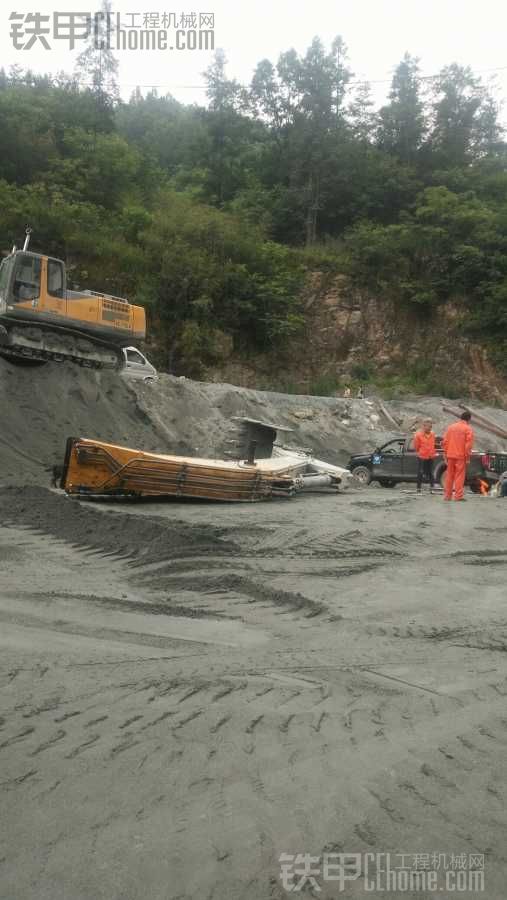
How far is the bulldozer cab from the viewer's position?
53.9ft

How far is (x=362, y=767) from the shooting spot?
3121 millimetres

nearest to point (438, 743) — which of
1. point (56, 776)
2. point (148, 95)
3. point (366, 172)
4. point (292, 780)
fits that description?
point (292, 780)

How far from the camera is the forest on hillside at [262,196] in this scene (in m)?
36.4

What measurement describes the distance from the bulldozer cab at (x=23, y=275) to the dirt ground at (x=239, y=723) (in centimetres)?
1018

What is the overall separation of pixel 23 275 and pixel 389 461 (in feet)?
32.7

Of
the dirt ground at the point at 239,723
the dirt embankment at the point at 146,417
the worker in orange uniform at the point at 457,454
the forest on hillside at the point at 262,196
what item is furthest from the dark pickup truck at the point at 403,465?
the forest on hillside at the point at 262,196

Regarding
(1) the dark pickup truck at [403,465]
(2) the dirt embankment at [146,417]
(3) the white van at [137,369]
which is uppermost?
(3) the white van at [137,369]

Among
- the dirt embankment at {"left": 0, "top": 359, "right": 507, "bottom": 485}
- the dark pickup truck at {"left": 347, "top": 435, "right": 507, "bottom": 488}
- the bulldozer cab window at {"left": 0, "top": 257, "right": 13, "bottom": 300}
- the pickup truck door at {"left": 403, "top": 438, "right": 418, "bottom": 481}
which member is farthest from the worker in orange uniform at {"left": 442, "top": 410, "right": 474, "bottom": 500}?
the bulldozer cab window at {"left": 0, "top": 257, "right": 13, "bottom": 300}

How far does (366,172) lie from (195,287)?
17.6 m

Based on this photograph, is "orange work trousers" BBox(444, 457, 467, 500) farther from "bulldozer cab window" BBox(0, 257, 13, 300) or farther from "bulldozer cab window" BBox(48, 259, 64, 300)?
"bulldozer cab window" BBox(0, 257, 13, 300)

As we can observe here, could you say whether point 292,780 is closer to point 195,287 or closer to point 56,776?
point 56,776

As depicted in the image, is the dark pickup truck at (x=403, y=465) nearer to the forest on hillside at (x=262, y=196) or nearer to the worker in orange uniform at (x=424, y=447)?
the worker in orange uniform at (x=424, y=447)

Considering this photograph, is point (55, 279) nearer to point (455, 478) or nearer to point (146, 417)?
point (146, 417)

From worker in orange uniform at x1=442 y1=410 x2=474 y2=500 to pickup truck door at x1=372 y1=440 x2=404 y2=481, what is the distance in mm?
5995
